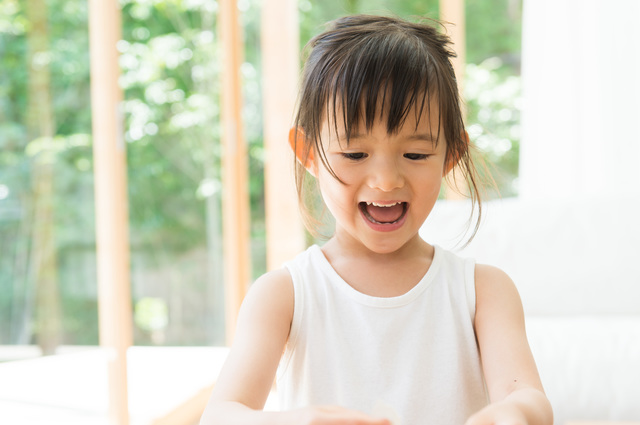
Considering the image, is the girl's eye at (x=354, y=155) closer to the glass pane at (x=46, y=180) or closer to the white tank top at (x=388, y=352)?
the white tank top at (x=388, y=352)

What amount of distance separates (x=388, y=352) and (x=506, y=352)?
0.51 feet

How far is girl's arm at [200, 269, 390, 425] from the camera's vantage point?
710 millimetres

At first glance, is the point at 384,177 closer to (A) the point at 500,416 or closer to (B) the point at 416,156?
(B) the point at 416,156

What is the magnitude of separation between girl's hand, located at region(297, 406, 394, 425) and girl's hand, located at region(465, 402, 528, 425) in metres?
0.12

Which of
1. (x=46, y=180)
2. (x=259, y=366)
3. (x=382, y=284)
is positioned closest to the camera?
(x=259, y=366)

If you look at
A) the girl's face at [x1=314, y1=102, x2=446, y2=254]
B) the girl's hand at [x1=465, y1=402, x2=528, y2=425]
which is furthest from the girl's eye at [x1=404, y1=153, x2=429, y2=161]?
the girl's hand at [x1=465, y1=402, x2=528, y2=425]

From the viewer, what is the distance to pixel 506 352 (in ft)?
2.93

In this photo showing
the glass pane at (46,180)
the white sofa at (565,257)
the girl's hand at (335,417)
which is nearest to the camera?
the girl's hand at (335,417)

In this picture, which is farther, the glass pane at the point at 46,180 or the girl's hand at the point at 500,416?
the glass pane at the point at 46,180

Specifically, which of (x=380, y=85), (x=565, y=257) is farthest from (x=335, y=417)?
(x=565, y=257)

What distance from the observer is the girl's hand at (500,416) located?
0.73 metres

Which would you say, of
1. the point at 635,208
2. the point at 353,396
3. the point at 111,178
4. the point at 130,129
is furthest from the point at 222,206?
the point at 353,396

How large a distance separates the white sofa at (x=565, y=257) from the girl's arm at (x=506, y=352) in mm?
1027

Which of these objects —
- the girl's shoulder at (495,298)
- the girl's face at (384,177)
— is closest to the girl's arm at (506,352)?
the girl's shoulder at (495,298)
